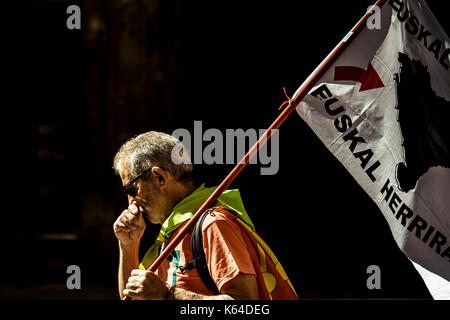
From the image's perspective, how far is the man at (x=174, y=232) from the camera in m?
2.52

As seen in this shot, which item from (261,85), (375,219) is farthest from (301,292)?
(261,85)

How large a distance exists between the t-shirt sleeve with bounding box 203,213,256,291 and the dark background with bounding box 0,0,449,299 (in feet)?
13.1

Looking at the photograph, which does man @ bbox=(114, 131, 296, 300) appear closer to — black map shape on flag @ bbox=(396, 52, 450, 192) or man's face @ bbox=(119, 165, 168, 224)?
man's face @ bbox=(119, 165, 168, 224)

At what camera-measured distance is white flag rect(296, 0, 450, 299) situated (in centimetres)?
305

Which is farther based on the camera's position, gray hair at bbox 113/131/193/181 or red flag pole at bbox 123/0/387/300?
gray hair at bbox 113/131/193/181

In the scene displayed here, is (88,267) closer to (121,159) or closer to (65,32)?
(65,32)

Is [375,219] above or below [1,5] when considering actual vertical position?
below

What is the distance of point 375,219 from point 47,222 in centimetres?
368

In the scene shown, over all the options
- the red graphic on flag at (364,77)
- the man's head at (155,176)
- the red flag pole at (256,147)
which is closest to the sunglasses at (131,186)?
the man's head at (155,176)

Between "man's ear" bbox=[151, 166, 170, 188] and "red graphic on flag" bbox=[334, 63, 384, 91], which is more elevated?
"red graphic on flag" bbox=[334, 63, 384, 91]

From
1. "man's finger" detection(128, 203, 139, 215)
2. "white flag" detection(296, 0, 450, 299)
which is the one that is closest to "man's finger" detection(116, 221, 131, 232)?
"man's finger" detection(128, 203, 139, 215)

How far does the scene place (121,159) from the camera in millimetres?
3123

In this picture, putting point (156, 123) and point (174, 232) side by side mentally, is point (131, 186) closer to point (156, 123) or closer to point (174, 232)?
point (174, 232)
